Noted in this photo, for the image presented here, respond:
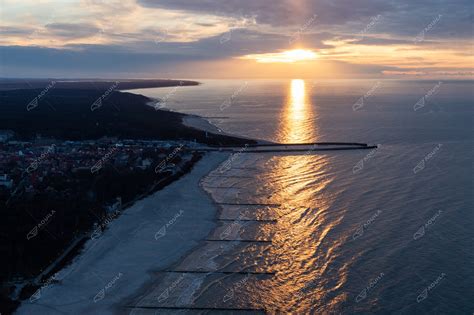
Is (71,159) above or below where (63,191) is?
above

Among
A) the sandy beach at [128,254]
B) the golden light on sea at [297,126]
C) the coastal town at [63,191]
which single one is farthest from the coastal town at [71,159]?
the golden light on sea at [297,126]

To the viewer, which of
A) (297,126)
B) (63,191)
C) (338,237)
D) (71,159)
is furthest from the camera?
(297,126)

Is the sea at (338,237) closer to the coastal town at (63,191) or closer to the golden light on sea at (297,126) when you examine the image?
the coastal town at (63,191)

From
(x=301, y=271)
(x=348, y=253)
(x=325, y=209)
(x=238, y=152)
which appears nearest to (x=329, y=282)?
(x=301, y=271)

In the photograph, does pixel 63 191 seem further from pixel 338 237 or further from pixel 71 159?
pixel 338 237

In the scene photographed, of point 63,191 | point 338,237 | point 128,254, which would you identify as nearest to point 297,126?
point 63,191

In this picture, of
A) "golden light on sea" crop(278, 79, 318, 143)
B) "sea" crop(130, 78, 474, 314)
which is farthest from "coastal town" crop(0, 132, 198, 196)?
"golden light on sea" crop(278, 79, 318, 143)

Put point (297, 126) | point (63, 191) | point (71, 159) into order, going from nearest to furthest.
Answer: point (63, 191), point (71, 159), point (297, 126)

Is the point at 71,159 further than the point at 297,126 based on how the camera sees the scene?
No
